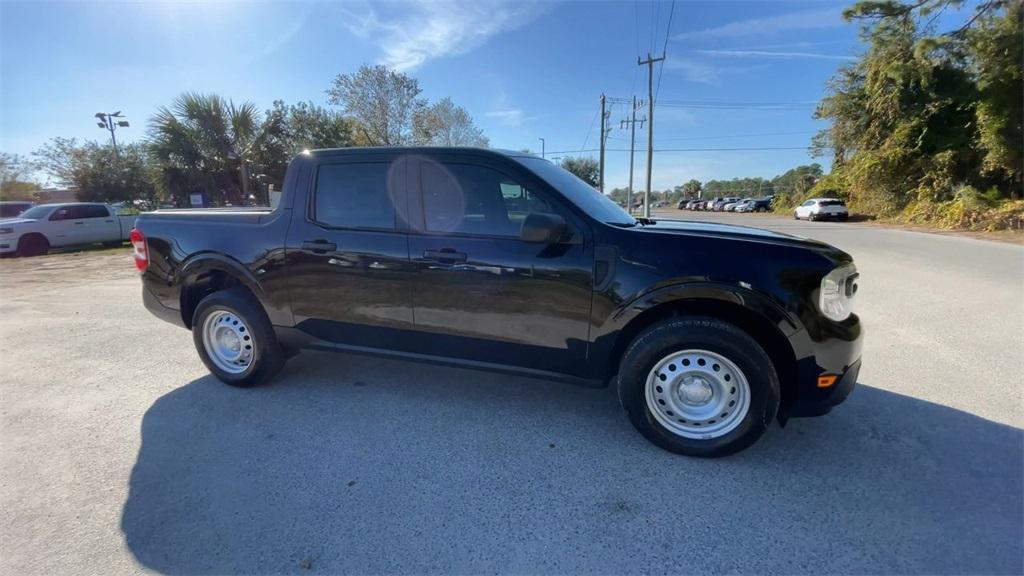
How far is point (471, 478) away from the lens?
101 inches

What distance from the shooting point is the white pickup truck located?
13.4 meters

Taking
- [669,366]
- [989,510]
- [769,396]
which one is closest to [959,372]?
[989,510]

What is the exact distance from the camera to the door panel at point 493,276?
9.42ft

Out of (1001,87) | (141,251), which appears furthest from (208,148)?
(1001,87)

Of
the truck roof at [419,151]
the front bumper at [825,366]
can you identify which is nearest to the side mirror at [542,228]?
the truck roof at [419,151]

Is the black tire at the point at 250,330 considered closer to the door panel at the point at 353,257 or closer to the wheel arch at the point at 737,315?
the door panel at the point at 353,257

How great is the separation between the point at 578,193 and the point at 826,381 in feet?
6.24

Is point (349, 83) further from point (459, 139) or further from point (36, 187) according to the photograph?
point (36, 187)

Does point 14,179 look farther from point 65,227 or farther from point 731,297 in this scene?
point 731,297

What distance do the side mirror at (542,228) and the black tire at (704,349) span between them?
817 millimetres

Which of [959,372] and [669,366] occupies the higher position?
[669,366]

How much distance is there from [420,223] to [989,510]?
11.4 feet

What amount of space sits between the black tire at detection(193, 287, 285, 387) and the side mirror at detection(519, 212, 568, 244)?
2.36 metres

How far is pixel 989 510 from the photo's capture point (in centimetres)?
224
